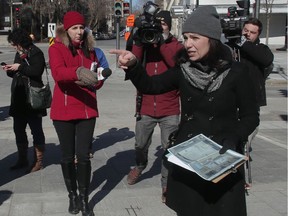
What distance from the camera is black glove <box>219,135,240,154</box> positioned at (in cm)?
251

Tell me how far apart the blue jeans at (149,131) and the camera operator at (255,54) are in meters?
0.98

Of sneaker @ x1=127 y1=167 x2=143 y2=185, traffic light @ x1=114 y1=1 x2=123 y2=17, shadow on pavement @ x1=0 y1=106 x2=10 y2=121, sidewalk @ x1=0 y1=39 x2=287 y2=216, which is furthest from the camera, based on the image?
traffic light @ x1=114 y1=1 x2=123 y2=17

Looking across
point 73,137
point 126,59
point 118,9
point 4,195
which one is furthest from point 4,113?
point 118,9

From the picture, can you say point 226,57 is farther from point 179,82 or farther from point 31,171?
point 31,171

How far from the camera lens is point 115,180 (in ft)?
18.6

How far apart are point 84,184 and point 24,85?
6.13 feet

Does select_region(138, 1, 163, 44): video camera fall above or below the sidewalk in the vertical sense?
above

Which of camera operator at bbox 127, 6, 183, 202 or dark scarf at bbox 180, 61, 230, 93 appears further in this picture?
camera operator at bbox 127, 6, 183, 202

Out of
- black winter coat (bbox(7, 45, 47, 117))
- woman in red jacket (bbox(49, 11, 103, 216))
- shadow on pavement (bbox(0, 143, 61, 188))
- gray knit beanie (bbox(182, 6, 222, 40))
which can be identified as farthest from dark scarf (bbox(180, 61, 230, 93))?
shadow on pavement (bbox(0, 143, 61, 188))

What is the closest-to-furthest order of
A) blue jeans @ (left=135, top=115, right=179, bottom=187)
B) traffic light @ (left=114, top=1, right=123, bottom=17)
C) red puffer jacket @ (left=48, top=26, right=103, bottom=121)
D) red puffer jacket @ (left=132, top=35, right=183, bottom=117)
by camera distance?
red puffer jacket @ (left=48, top=26, right=103, bottom=121) < red puffer jacket @ (left=132, top=35, right=183, bottom=117) < blue jeans @ (left=135, top=115, right=179, bottom=187) < traffic light @ (left=114, top=1, right=123, bottom=17)

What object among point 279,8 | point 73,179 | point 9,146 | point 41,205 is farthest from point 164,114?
point 279,8

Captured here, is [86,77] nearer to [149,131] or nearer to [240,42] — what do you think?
[149,131]

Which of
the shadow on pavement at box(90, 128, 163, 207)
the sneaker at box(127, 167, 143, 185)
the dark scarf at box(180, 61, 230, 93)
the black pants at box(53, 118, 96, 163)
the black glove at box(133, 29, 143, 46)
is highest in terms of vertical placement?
the black glove at box(133, 29, 143, 46)

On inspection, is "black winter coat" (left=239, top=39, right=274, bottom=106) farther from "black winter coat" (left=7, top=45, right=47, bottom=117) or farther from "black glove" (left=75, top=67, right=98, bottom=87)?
"black winter coat" (left=7, top=45, right=47, bottom=117)
